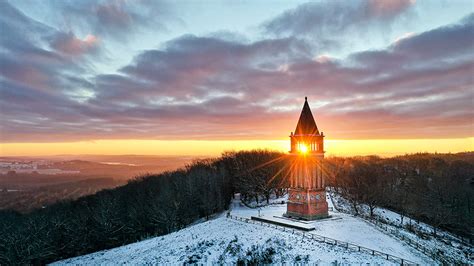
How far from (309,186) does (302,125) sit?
7.81m

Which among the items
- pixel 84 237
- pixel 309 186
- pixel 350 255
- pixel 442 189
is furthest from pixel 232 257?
pixel 442 189

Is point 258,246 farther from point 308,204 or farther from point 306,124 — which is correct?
point 306,124

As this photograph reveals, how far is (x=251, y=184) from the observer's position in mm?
66562

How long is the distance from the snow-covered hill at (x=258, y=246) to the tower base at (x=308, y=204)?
153 cm

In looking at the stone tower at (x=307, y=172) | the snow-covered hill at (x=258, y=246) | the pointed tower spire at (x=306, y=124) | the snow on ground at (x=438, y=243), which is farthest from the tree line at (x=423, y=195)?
the pointed tower spire at (x=306, y=124)

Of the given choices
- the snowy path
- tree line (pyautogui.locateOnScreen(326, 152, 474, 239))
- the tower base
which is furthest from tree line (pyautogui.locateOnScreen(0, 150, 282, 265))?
the snowy path

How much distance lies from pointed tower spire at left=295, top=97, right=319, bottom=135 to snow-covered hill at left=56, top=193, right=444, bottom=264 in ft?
36.7

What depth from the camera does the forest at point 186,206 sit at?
170 ft

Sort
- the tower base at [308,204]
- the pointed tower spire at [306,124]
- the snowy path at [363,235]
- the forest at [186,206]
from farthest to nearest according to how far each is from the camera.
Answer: the forest at [186,206], the pointed tower spire at [306,124], the tower base at [308,204], the snowy path at [363,235]

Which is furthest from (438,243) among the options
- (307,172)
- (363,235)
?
(307,172)

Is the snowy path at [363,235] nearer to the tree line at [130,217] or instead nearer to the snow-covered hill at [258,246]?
the snow-covered hill at [258,246]

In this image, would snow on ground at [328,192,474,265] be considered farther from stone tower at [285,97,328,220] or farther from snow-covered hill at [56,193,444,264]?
stone tower at [285,97,328,220]

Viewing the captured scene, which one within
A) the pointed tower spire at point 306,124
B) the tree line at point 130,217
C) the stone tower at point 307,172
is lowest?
the tree line at point 130,217

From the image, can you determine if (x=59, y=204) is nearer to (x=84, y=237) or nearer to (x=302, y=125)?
(x=84, y=237)
